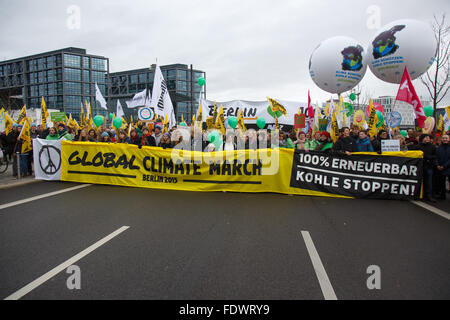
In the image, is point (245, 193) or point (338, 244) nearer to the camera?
point (338, 244)

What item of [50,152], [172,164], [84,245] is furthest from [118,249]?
[50,152]

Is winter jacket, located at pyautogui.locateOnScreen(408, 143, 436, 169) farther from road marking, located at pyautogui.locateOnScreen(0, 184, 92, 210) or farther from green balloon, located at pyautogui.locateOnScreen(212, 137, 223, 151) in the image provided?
road marking, located at pyautogui.locateOnScreen(0, 184, 92, 210)

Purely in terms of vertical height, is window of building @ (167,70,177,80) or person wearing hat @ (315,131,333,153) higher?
window of building @ (167,70,177,80)

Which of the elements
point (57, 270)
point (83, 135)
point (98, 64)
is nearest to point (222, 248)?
point (57, 270)

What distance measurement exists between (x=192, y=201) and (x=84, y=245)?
115 inches

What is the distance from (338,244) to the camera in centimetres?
411

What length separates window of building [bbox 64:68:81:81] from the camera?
72812mm

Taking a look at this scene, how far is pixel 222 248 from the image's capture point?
12.9ft

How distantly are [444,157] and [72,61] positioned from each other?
85.0m

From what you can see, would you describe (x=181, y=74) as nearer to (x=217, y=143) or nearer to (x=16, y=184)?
(x=217, y=143)

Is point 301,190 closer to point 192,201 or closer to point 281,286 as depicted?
point 192,201

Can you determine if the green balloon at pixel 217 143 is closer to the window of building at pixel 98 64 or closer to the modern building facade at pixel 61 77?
the modern building facade at pixel 61 77

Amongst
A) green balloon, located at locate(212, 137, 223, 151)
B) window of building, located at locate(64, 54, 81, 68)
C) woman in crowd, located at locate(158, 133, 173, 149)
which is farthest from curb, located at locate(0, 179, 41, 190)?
window of building, located at locate(64, 54, 81, 68)

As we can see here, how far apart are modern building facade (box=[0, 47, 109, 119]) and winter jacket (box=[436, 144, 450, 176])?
75.2 meters
